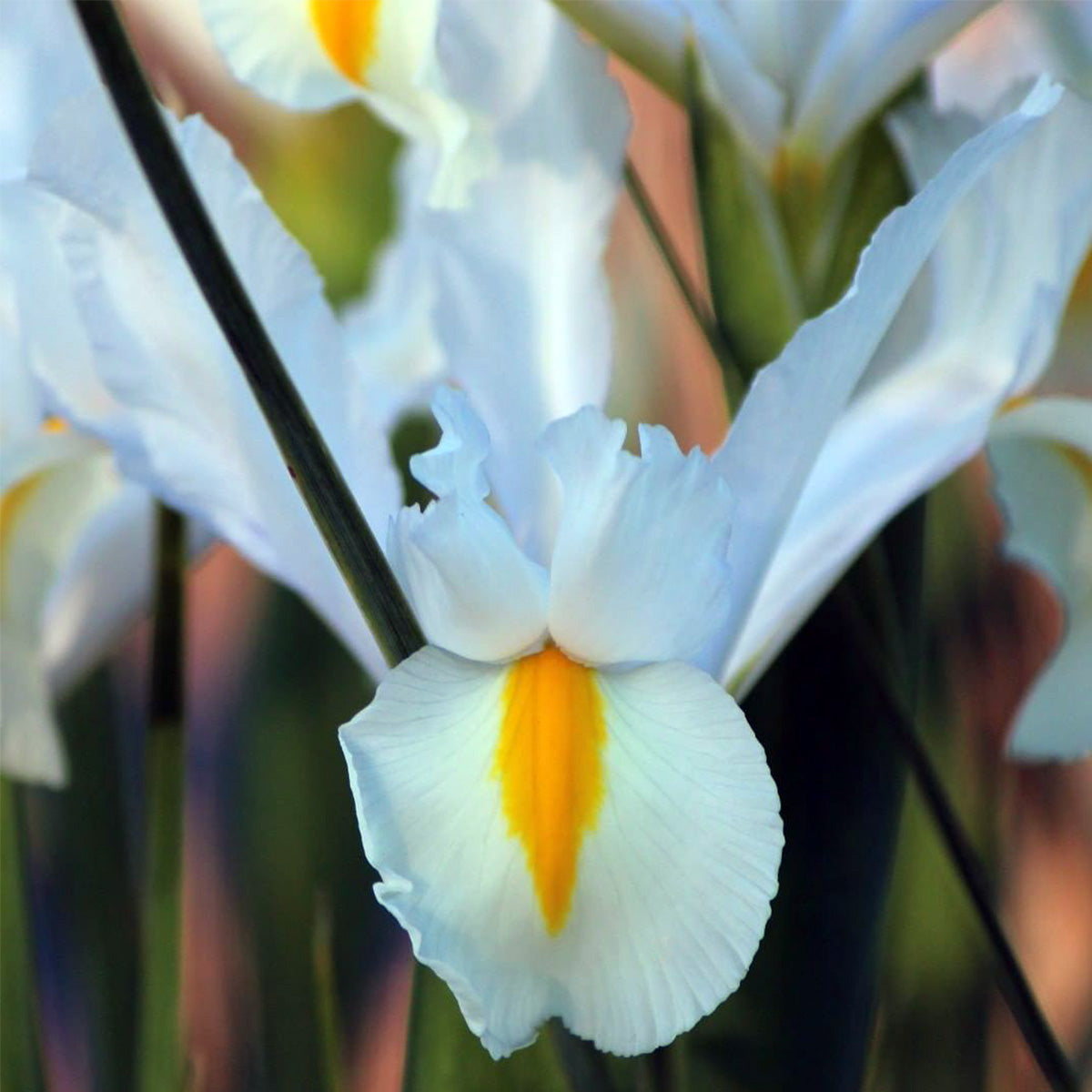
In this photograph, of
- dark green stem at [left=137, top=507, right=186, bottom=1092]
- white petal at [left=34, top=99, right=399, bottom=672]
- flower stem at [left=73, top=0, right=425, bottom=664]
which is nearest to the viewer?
flower stem at [left=73, top=0, right=425, bottom=664]

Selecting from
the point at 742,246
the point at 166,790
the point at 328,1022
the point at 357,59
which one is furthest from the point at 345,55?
the point at 328,1022

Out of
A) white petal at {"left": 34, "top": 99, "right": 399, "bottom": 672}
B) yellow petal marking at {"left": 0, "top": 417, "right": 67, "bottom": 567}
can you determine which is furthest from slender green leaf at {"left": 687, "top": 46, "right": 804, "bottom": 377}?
yellow petal marking at {"left": 0, "top": 417, "right": 67, "bottom": 567}

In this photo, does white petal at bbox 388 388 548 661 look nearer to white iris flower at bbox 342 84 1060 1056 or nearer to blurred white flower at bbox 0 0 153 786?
white iris flower at bbox 342 84 1060 1056

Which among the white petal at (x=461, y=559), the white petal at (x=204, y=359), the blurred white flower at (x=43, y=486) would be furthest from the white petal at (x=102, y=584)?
the white petal at (x=461, y=559)

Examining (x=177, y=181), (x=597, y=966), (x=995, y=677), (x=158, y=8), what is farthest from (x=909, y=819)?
(x=158, y=8)

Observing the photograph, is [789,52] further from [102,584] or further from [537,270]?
[102,584]

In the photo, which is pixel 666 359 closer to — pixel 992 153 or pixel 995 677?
pixel 995 677
